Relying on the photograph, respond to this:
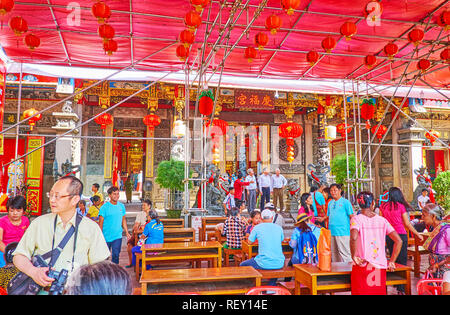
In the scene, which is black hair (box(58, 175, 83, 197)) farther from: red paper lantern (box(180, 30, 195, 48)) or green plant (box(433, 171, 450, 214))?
green plant (box(433, 171, 450, 214))

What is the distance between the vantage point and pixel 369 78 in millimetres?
6867

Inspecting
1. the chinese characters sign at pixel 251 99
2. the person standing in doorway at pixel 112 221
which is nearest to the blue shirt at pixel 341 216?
the person standing in doorway at pixel 112 221

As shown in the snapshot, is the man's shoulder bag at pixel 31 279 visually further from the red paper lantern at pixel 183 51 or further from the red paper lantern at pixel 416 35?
the red paper lantern at pixel 416 35

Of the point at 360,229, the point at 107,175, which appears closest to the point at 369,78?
the point at 360,229

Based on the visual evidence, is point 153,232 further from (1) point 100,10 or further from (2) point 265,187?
(2) point 265,187

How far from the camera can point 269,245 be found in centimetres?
365

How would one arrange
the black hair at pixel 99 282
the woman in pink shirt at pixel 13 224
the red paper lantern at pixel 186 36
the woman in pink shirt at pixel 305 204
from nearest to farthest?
the black hair at pixel 99 282 → the woman in pink shirt at pixel 13 224 → the red paper lantern at pixel 186 36 → the woman in pink shirt at pixel 305 204

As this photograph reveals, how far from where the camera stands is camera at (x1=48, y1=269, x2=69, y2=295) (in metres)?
1.78

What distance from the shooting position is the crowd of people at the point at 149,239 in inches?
70.2

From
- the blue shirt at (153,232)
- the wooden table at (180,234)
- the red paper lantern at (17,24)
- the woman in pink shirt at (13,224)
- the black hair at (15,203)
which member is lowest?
the wooden table at (180,234)

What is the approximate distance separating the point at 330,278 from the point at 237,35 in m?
4.21

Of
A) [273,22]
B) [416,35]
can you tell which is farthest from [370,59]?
[273,22]

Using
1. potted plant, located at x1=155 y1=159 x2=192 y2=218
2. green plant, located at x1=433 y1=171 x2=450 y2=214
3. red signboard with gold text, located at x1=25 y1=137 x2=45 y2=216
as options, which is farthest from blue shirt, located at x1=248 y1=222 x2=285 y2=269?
red signboard with gold text, located at x1=25 y1=137 x2=45 y2=216

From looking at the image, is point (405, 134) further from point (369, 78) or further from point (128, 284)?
point (128, 284)
